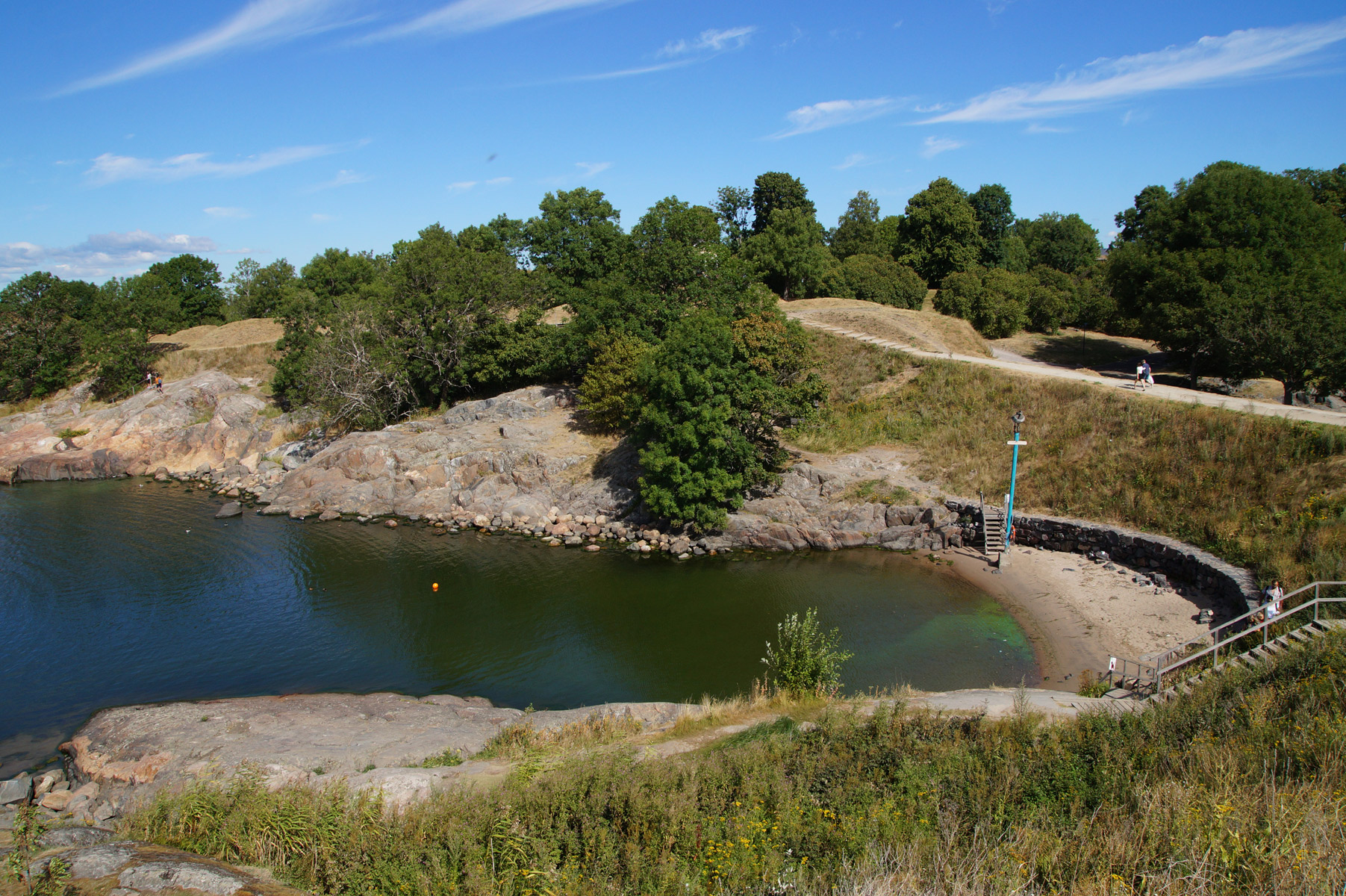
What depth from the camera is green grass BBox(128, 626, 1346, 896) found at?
7.90 metres

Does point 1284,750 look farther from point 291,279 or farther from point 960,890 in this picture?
point 291,279

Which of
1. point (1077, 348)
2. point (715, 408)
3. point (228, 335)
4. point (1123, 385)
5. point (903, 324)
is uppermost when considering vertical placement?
point (228, 335)

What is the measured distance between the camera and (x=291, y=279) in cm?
7731

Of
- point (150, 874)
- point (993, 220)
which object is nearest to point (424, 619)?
point (150, 874)

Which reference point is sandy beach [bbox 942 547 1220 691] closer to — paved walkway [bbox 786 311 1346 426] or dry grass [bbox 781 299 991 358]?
paved walkway [bbox 786 311 1346 426]

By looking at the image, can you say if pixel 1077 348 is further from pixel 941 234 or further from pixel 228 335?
pixel 228 335

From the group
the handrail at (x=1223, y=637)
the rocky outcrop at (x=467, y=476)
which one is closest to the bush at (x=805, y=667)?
the handrail at (x=1223, y=637)

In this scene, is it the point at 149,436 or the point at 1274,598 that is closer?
the point at 1274,598

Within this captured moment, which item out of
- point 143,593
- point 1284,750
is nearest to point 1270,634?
point 1284,750

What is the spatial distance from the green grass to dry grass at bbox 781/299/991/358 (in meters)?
38.8

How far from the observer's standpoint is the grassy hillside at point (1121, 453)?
24625 millimetres

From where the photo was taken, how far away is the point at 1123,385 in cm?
3684

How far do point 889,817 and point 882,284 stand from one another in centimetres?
5681

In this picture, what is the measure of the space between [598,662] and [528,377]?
28.9 meters
